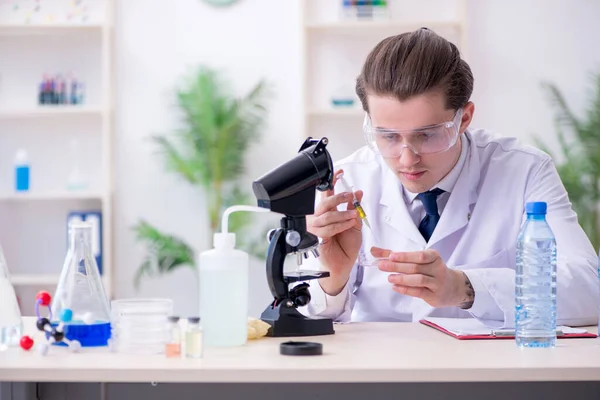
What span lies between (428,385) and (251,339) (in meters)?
0.34

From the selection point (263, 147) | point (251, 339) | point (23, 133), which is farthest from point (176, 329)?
point (23, 133)

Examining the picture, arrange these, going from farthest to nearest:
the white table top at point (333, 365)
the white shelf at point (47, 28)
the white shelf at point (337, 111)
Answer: the white shelf at point (47, 28) < the white shelf at point (337, 111) < the white table top at point (333, 365)

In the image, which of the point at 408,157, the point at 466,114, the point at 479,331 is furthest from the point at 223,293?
the point at 466,114

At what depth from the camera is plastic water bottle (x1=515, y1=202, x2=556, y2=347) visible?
1.56m

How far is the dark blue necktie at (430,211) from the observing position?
2207 mm

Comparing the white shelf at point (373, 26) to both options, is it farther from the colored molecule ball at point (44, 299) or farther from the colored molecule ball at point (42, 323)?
the colored molecule ball at point (42, 323)

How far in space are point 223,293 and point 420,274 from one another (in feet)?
1.36

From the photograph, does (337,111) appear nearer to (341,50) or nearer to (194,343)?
(341,50)

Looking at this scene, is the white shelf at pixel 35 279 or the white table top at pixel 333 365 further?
the white shelf at pixel 35 279

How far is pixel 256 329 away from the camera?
1620 millimetres

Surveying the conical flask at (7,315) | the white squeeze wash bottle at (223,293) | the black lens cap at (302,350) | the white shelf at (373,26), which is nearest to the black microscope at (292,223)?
the white squeeze wash bottle at (223,293)

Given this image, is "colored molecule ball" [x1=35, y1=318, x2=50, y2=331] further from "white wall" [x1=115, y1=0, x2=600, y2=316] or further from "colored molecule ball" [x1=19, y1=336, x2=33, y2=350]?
"white wall" [x1=115, y1=0, x2=600, y2=316]

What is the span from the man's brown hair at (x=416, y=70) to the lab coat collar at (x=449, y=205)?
22cm

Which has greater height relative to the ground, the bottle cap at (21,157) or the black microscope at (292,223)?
the bottle cap at (21,157)
